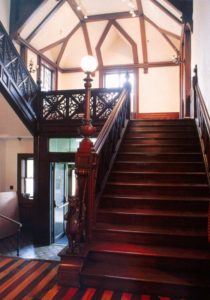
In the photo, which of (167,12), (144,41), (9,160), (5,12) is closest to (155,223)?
(167,12)

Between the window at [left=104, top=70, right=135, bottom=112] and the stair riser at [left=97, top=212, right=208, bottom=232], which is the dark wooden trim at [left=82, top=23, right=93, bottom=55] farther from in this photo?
the stair riser at [left=97, top=212, right=208, bottom=232]

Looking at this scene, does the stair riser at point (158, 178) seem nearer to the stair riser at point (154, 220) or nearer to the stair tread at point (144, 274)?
the stair riser at point (154, 220)

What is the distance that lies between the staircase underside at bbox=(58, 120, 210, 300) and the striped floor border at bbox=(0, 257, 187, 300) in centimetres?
9

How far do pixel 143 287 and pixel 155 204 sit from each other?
118cm

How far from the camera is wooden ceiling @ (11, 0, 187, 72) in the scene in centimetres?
778

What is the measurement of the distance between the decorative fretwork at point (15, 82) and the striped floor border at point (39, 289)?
10.7 feet

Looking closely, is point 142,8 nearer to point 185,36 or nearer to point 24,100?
point 185,36

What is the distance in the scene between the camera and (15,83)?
5.30 meters

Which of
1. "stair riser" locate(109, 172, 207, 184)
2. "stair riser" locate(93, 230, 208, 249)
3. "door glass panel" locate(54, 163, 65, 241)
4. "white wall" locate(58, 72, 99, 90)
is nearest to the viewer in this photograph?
"stair riser" locate(93, 230, 208, 249)

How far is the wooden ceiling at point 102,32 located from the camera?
7.78 metres

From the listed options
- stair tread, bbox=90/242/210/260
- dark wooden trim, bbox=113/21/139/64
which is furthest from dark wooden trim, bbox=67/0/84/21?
stair tread, bbox=90/242/210/260

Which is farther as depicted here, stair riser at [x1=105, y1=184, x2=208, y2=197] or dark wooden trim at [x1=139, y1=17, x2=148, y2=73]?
dark wooden trim at [x1=139, y1=17, x2=148, y2=73]

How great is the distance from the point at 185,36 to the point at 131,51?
118 inches

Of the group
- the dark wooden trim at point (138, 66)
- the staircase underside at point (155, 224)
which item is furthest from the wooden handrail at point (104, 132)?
the dark wooden trim at point (138, 66)
